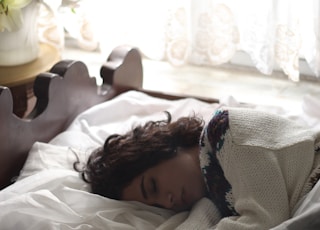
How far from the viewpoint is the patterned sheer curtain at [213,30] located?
5.27 feet

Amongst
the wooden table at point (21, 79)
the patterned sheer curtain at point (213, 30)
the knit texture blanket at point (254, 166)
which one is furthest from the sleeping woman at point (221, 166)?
the patterned sheer curtain at point (213, 30)

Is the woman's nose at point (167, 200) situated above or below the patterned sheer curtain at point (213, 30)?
below

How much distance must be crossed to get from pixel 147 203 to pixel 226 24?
722mm

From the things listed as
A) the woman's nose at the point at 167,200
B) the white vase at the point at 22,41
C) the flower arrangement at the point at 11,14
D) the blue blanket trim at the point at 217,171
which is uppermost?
the flower arrangement at the point at 11,14

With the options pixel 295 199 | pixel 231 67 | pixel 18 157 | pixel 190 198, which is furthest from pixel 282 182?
pixel 231 67

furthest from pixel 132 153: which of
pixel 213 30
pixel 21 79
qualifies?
pixel 213 30

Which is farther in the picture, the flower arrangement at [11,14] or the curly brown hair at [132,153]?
the flower arrangement at [11,14]

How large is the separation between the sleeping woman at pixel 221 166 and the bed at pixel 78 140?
0.03 meters

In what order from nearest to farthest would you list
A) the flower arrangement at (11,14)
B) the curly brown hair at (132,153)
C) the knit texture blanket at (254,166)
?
the knit texture blanket at (254,166) → the curly brown hair at (132,153) → the flower arrangement at (11,14)

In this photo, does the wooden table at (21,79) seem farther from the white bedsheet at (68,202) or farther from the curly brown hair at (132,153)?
the curly brown hair at (132,153)

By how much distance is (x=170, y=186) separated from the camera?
3.66ft

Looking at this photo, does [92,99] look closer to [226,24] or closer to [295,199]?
[226,24]

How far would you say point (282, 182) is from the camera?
104 cm

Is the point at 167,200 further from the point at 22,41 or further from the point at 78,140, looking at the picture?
the point at 22,41
